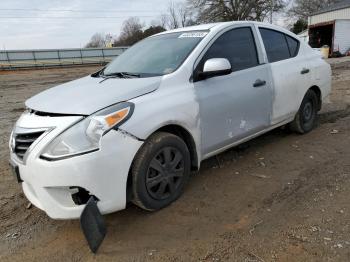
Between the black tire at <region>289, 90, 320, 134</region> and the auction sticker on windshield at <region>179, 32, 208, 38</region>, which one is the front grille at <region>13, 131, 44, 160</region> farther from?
the black tire at <region>289, 90, 320, 134</region>

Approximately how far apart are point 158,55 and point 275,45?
1.80 metres

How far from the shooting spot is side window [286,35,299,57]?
528 cm

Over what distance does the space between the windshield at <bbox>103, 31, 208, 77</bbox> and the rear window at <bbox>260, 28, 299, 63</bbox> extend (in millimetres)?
1120

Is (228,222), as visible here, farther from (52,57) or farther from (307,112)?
(52,57)

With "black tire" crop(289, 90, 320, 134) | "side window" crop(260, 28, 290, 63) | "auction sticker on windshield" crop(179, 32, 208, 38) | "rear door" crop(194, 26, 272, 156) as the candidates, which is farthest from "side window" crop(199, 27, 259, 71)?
"black tire" crop(289, 90, 320, 134)

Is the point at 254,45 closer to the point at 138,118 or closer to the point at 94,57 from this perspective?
the point at 138,118

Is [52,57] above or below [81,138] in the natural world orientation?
Result: below

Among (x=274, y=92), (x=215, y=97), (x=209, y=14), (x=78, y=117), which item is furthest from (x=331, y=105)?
(x=209, y=14)

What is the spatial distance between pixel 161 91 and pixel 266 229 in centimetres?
156

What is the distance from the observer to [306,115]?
5.68m

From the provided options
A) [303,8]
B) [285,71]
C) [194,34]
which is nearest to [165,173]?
[194,34]

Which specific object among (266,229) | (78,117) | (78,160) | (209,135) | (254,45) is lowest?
(266,229)

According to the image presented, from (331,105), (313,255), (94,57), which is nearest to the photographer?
(313,255)

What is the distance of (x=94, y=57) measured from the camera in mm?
41000
